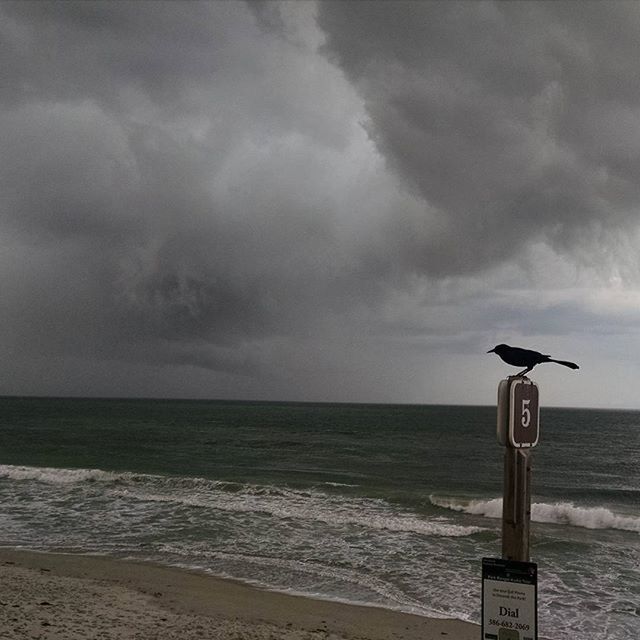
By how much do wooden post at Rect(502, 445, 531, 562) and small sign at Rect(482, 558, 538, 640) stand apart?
0.28 metres

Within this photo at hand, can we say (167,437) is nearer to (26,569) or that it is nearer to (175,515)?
(175,515)

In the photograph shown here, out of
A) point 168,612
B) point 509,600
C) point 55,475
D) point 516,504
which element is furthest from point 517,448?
point 55,475

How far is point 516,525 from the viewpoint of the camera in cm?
464

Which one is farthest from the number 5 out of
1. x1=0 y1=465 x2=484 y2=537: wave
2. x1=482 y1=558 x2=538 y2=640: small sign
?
x1=0 y1=465 x2=484 y2=537: wave

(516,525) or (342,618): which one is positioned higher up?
(516,525)

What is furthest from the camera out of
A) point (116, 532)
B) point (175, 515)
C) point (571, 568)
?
point (175, 515)

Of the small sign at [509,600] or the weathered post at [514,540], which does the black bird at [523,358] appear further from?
the small sign at [509,600]

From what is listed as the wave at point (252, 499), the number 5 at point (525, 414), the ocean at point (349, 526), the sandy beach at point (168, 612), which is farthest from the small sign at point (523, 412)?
the wave at point (252, 499)

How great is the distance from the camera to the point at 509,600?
4.36m

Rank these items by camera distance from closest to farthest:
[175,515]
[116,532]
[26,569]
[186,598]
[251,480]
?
1. [186,598]
2. [26,569]
3. [116,532]
4. [175,515]
5. [251,480]

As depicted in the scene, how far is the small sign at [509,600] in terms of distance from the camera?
4297 millimetres

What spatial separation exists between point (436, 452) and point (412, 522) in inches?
A: 1321

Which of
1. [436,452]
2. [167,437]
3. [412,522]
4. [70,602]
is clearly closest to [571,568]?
[412,522]

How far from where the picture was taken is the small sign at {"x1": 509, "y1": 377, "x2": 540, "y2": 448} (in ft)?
14.9
